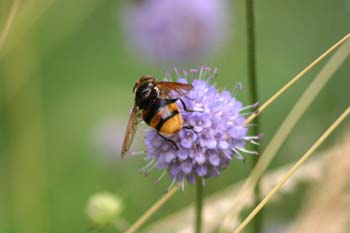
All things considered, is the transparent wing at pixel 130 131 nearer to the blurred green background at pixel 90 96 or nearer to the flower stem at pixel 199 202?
the flower stem at pixel 199 202

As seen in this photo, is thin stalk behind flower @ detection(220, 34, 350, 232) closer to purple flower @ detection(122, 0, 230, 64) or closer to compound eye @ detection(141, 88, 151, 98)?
compound eye @ detection(141, 88, 151, 98)

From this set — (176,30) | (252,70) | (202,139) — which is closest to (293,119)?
(252,70)

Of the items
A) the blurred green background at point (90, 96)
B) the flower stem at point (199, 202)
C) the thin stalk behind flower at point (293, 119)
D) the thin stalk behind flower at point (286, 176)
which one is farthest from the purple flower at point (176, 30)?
the thin stalk behind flower at point (286, 176)

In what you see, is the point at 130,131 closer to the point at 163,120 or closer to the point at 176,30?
the point at 163,120

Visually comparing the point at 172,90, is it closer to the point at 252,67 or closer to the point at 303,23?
the point at 252,67

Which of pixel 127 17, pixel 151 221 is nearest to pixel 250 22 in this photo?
pixel 151 221

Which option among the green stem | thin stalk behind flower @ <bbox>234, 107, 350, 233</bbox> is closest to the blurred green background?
the green stem

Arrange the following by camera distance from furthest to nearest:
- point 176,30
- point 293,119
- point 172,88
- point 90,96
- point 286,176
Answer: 1. point 90,96
2. point 176,30
3. point 293,119
4. point 172,88
5. point 286,176
